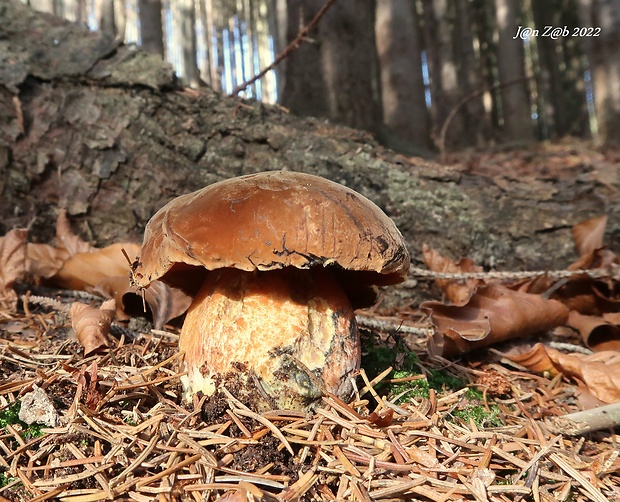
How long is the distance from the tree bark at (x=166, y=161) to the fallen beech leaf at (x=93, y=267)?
1.16 feet

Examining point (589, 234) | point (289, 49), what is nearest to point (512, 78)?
point (589, 234)

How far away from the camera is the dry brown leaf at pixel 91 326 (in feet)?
5.09

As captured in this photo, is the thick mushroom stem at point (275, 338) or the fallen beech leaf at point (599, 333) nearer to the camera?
the thick mushroom stem at point (275, 338)

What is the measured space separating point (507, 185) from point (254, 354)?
7.39 feet

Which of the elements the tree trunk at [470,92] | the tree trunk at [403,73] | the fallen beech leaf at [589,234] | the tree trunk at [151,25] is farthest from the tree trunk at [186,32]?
the fallen beech leaf at [589,234]

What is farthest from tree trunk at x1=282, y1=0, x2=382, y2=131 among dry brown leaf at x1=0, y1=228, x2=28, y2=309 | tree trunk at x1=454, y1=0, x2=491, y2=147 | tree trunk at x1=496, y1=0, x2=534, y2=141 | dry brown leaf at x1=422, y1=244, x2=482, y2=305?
tree trunk at x1=454, y1=0, x2=491, y2=147

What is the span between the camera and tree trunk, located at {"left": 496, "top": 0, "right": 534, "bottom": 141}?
382 inches

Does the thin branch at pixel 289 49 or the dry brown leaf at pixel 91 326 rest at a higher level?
the thin branch at pixel 289 49

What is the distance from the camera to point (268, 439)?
1.22 metres

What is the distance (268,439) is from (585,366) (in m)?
1.30

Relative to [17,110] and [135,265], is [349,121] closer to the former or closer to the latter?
[17,110]

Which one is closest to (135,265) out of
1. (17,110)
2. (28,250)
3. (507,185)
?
(28,250)

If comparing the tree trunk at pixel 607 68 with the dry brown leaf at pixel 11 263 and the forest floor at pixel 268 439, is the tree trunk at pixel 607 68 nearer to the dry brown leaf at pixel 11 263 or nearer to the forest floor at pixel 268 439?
the forest floor at pixel 268 439

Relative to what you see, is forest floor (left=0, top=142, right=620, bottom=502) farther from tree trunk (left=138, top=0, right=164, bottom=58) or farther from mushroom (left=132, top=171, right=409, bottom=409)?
tree trunk (left=138, top=0, right=164, bottom=58)
